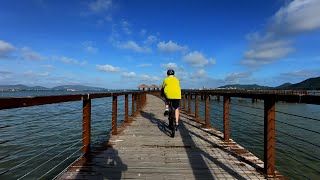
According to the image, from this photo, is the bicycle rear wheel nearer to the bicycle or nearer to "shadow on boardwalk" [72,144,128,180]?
the bicycle

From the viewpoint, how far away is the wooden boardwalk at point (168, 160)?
4.27 m

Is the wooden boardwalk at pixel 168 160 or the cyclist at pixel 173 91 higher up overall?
the cyclist at pixel 173 91

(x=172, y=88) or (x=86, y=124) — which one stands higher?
(x=172, y=88)

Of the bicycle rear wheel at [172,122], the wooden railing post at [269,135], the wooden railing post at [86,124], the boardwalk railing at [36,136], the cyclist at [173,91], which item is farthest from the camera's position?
the cyclist at [173,91]

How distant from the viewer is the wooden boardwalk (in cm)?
427

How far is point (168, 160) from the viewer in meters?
5.11

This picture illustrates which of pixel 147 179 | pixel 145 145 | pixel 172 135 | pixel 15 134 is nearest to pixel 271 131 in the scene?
pixel 147 179

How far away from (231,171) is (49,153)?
7.07 metres

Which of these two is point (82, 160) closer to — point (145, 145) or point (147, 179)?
point (147, 179)

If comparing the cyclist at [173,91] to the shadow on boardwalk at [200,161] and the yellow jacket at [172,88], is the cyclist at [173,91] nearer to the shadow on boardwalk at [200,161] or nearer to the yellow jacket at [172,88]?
the yellow jacket at [172,88]

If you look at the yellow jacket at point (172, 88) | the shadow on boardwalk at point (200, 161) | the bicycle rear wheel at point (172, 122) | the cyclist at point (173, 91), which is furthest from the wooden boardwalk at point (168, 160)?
the yellow jacket at point (172, 88)

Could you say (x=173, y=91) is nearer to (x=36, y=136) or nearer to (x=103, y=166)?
(x=103, y=166)

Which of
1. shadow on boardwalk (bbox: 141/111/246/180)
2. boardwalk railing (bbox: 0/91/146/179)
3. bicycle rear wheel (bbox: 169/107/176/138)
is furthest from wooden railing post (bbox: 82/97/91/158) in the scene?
bicycle rear wheel (bbox: 169/107/176/138)

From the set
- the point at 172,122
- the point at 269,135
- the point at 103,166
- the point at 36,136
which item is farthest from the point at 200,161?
the point at 36,136
